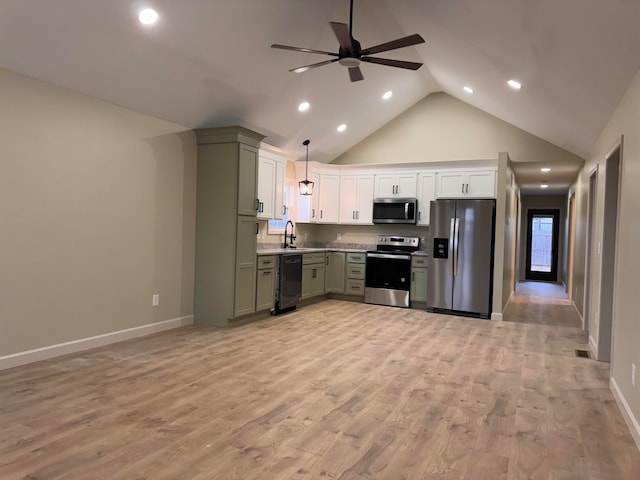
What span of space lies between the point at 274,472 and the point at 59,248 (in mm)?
2857

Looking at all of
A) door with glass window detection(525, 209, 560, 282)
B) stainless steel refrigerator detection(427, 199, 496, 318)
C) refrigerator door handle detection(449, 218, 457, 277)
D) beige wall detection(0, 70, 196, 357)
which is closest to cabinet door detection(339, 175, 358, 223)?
stainless steel refrigerator detection(427, 199, 496, 318)

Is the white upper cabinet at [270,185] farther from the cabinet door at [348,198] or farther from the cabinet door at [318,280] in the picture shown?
the cabinet door at [348,198]

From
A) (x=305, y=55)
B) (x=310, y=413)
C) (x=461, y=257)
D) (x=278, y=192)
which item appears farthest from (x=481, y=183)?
(x=310, y=413)

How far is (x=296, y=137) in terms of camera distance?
21.9 ft

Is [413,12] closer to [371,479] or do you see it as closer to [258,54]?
[258,54]

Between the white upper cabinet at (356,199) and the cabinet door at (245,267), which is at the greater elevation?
the white upper cabinet at (356,199)

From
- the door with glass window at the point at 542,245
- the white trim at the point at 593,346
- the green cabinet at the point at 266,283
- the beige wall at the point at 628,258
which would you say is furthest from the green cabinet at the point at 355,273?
the door with glass window at the point at 542,245

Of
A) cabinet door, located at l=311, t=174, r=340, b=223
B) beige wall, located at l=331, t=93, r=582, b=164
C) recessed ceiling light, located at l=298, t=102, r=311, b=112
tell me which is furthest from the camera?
cabinet door, located at l=311, t=174, r=340, b=223

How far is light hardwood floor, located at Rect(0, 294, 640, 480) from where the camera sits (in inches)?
87.1

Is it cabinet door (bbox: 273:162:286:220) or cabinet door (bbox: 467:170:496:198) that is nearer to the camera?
cabinet door (bbox: 273:162:286:220)

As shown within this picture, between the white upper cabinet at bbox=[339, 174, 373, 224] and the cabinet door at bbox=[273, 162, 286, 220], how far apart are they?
5.18ft

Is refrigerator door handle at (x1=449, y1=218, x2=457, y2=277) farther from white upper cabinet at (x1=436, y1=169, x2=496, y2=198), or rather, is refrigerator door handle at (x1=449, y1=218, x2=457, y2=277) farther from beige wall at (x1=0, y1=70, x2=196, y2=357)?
beige wall at (x1=0, y1=70, x2=196, y2=357)

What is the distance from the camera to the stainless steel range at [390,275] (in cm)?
699

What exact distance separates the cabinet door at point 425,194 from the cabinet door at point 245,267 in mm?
3026
